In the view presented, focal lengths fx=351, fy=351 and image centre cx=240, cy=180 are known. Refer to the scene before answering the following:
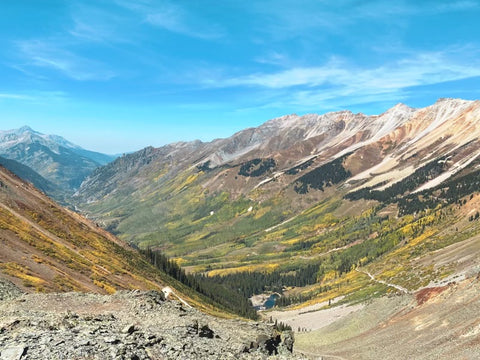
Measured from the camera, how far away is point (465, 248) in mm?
152625

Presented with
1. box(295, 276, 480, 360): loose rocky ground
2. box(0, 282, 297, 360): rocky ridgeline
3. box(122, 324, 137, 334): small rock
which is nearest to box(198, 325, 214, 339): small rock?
box(0, 282, 297, 360): rocky ridgeline

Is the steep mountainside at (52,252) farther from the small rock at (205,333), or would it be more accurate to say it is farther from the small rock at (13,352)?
the small rock at (13,352)

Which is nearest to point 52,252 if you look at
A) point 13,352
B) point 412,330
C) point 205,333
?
point 205,333

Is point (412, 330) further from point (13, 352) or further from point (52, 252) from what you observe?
point (52, 252)

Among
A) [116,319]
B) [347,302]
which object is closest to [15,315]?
[116,319]

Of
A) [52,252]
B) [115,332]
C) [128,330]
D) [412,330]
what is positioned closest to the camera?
[115,332]

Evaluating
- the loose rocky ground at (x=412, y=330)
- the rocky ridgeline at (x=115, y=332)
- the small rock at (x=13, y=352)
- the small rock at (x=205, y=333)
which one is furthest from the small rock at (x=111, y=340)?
the loose rocky ground at (x=412, y=330)

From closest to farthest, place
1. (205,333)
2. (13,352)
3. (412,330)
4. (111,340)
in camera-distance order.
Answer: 1. (13,352)
2. (111,340)
3. (205,333)
4. (412,330)

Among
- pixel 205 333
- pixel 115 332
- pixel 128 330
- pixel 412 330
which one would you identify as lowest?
pixel 412 330

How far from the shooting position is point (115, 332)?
3378cm

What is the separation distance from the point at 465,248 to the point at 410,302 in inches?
2817

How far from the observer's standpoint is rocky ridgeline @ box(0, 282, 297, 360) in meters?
28.7

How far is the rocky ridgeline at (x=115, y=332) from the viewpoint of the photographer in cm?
2870

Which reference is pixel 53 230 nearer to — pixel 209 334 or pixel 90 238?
pixel 90 238
